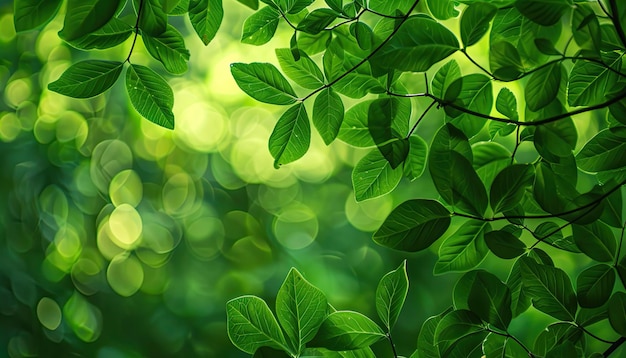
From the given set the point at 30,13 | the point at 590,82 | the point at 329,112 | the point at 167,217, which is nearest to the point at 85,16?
the point at 30,13

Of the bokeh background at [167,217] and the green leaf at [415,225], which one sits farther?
the bokeh background at [167,217]

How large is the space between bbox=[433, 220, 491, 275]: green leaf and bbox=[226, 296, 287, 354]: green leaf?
0.09m

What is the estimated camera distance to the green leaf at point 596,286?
30 cm

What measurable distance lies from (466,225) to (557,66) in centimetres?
9

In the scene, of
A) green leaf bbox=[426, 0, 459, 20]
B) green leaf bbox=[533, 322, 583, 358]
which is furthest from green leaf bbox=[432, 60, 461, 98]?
green leaf bbox=[533, 322, 583, 358]

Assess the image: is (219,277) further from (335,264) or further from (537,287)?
(537,287)

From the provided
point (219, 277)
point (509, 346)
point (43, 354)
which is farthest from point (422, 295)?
point (509, 346)

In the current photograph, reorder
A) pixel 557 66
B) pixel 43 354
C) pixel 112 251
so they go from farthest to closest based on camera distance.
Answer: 1. pixel 112 251
2. pixel 43 354
3. pixel 557 66

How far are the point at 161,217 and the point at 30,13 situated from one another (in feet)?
7.64

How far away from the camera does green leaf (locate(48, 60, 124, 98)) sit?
28 cm

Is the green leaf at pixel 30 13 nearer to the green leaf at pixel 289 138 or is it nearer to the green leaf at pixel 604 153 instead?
the green leaf at pixel 289 138

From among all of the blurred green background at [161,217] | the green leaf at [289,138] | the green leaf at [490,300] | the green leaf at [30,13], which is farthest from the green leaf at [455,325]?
the blurred green background at [161,217]

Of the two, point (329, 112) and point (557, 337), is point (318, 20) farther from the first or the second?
point (557, 337)

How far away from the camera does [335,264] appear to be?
7.58 feet
